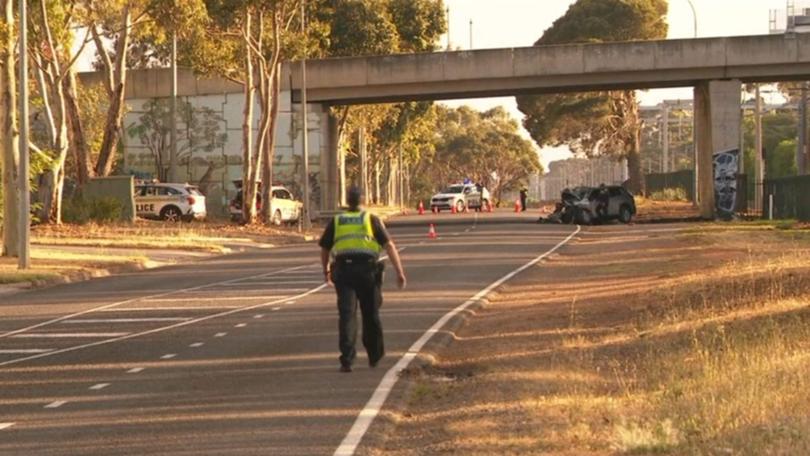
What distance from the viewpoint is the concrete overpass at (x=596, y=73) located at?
53562 millimetres

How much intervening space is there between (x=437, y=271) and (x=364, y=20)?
39174 millimetres

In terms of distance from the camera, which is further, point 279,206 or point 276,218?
point 279,206

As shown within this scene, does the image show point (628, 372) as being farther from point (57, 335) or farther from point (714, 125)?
point (714, 125)

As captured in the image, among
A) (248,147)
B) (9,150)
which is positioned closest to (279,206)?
(248,147)

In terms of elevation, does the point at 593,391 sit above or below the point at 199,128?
below

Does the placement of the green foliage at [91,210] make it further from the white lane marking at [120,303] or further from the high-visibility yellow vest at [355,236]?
the high-visibility yellow vest at [355,236]

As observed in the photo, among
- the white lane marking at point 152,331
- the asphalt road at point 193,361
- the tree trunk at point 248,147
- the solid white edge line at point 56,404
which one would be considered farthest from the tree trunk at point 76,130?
the solid white edge line at point 56,404

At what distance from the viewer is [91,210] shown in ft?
158

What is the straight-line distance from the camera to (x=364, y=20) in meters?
66.6

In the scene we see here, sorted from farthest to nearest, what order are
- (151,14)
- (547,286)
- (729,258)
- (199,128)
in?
(199,128)
(151,14)
(729,258)
(547,286)

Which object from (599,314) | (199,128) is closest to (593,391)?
(599,314)

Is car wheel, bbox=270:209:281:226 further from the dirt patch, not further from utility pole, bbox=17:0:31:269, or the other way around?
the dirt patch

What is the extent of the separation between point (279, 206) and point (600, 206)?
1302 cm

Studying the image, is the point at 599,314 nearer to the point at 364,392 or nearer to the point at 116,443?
the point at 364,392
